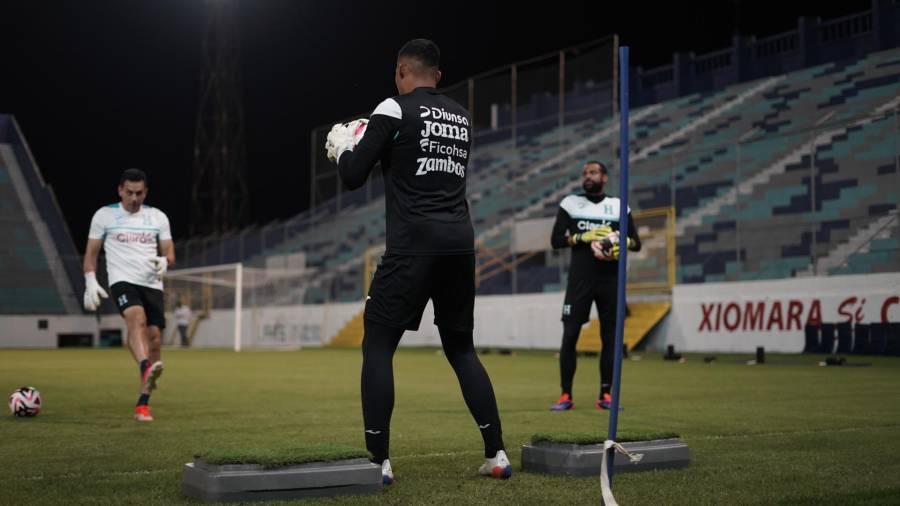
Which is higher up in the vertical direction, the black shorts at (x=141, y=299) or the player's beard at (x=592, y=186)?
the player's beard at (x=592, y=186)

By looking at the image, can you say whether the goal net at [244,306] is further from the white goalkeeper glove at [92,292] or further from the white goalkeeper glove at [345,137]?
the white goalkeeper glove at [345,137]

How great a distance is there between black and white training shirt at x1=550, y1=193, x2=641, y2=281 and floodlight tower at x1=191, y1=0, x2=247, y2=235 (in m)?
37.8

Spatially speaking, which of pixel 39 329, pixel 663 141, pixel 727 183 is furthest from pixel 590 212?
pixel 39 329

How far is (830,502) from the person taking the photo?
3.74 meters

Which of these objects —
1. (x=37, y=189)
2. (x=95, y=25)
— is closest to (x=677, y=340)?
(x=37, y=189)

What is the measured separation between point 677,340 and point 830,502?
17708 millimetres

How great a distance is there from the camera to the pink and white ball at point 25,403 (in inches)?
285

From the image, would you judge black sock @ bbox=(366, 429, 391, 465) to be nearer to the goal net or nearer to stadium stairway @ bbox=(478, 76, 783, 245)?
stadium stairway @ bbox=(478, 76, 783, 245)

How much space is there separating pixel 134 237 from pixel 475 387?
455 cm

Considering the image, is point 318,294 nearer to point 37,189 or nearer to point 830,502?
point 37,189

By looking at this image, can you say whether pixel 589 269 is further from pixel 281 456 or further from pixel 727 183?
pixel 727 183

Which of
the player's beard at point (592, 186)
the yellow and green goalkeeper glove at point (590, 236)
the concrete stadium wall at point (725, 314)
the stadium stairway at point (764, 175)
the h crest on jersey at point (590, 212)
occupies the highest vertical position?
the stadium stairway at point (764, 175)

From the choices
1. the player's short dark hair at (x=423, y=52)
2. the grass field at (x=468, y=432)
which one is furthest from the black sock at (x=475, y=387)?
the player's short dark hair at (x=423, y=52)

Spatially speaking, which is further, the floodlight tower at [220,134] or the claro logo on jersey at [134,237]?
the floodlight tower at [220,134]
